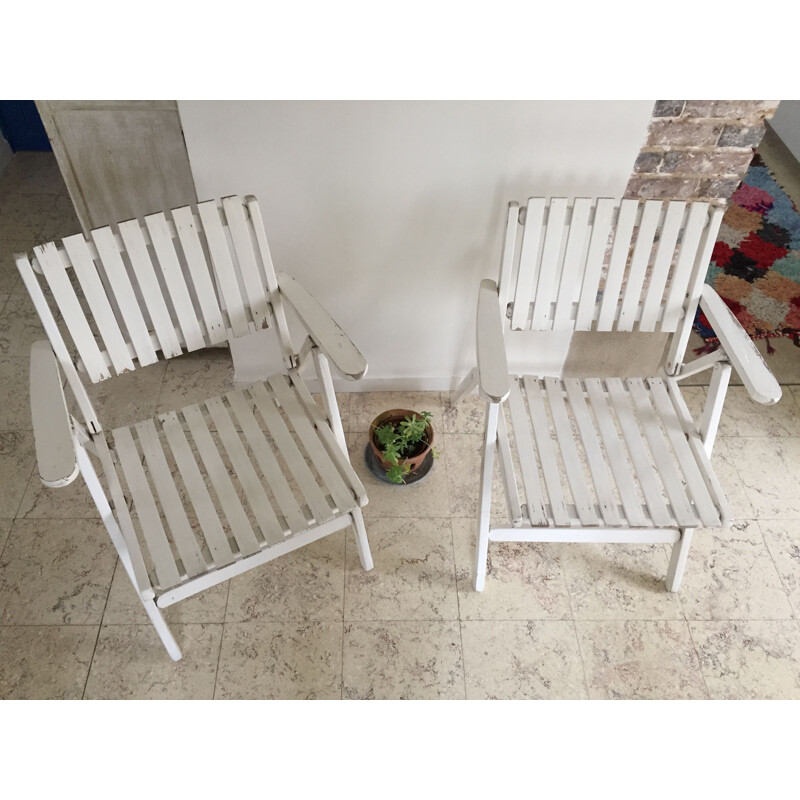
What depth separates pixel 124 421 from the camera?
2.49m

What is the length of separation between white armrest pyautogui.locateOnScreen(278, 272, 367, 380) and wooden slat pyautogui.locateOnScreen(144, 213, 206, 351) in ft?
0.84

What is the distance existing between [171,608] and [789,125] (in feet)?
12.4

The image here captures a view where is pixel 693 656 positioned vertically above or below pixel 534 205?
below

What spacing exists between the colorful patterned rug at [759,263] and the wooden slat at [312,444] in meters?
1.76

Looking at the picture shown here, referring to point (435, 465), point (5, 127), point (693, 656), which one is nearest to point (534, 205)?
point (435, 465)

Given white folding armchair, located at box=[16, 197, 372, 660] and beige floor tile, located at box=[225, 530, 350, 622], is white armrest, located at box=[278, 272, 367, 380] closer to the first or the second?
white folding armchair, located at box=[16, 197, 372, 660]

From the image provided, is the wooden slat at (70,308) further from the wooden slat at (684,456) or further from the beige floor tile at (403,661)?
the wooden slat at (684,456)

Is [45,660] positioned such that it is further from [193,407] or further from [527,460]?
[527,460]

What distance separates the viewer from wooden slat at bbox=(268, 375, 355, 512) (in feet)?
5.61

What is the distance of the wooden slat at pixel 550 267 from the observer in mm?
1844

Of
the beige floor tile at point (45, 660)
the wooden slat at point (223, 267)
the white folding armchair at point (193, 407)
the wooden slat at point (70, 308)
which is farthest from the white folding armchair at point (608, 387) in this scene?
the beige floor tile at point (45, 660)

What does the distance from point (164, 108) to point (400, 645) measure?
178cm

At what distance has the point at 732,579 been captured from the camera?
213 cm

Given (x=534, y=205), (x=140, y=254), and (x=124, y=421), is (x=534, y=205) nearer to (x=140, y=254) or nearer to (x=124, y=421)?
(x=140, y=254)
